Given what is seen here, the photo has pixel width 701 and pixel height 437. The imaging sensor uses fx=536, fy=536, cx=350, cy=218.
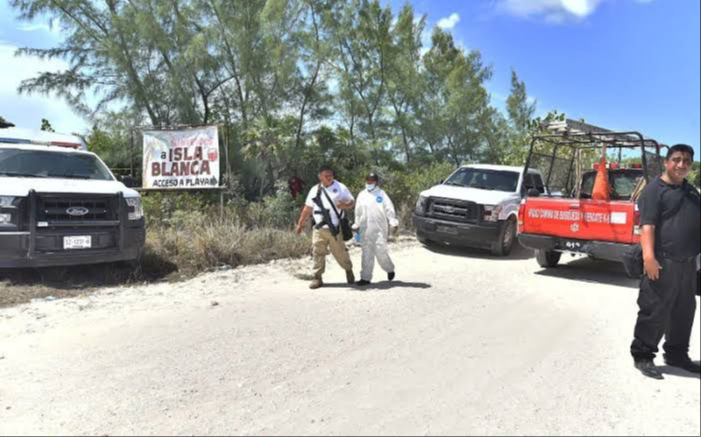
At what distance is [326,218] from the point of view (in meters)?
7.18

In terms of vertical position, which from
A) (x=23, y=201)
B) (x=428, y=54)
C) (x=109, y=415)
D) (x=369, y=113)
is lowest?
(x=109, y=415)

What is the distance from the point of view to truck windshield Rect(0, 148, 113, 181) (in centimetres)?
760

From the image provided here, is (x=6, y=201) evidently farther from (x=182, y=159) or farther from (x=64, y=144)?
(x=64, y=144)

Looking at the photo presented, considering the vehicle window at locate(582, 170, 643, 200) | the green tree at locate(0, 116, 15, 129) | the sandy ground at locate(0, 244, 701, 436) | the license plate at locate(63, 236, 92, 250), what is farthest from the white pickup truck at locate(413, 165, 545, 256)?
the green tree at locate(0, 116, 15, 129)

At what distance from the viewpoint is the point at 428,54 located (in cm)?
2303

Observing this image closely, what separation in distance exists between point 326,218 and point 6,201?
3991 millimetres

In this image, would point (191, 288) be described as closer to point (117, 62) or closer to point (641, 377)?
point (641, 377)

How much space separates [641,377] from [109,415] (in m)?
3.80

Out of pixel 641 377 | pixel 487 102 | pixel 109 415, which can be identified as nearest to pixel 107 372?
pixel 109 415

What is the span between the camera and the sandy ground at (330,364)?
3.39m

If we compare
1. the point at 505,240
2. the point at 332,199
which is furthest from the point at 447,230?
the point at 332,199

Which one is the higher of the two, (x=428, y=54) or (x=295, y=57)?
(x=428, y=54)

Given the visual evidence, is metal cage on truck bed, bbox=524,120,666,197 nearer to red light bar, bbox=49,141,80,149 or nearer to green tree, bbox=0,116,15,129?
red light bar, bbox=49,141,80,149

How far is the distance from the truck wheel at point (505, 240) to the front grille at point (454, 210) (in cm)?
62
